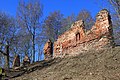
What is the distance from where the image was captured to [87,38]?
1459cm

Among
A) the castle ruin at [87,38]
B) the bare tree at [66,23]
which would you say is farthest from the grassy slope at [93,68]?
the bare tree at [66,23]

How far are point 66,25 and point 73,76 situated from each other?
2251 cm

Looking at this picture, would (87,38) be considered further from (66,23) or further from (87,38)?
(66,23)

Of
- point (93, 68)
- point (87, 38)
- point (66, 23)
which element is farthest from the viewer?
point (66, 23)

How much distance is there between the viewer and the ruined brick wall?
13.5m

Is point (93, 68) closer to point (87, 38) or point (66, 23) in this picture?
point (87, 38)

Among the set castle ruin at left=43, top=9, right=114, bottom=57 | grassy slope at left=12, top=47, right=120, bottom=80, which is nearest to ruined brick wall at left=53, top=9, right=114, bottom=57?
castle ruin at left=43, top=9, right=114, bottom=57

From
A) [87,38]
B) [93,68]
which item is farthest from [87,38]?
[93,68]

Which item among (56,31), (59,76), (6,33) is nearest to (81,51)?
(59,76)

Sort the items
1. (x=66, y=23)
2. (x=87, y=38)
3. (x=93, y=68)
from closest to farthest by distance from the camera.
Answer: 1. (x=93, y=68)
2. (x=87, y=38)
3. (x=66, y=23)

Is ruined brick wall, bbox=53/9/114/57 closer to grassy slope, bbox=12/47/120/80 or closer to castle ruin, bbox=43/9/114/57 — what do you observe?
castle ruin, bbox=43/9/114/57

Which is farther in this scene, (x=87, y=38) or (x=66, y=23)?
(x=66, y=23)

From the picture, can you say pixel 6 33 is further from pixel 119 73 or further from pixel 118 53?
pixel 119 73

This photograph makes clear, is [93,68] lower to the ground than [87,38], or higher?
lower
